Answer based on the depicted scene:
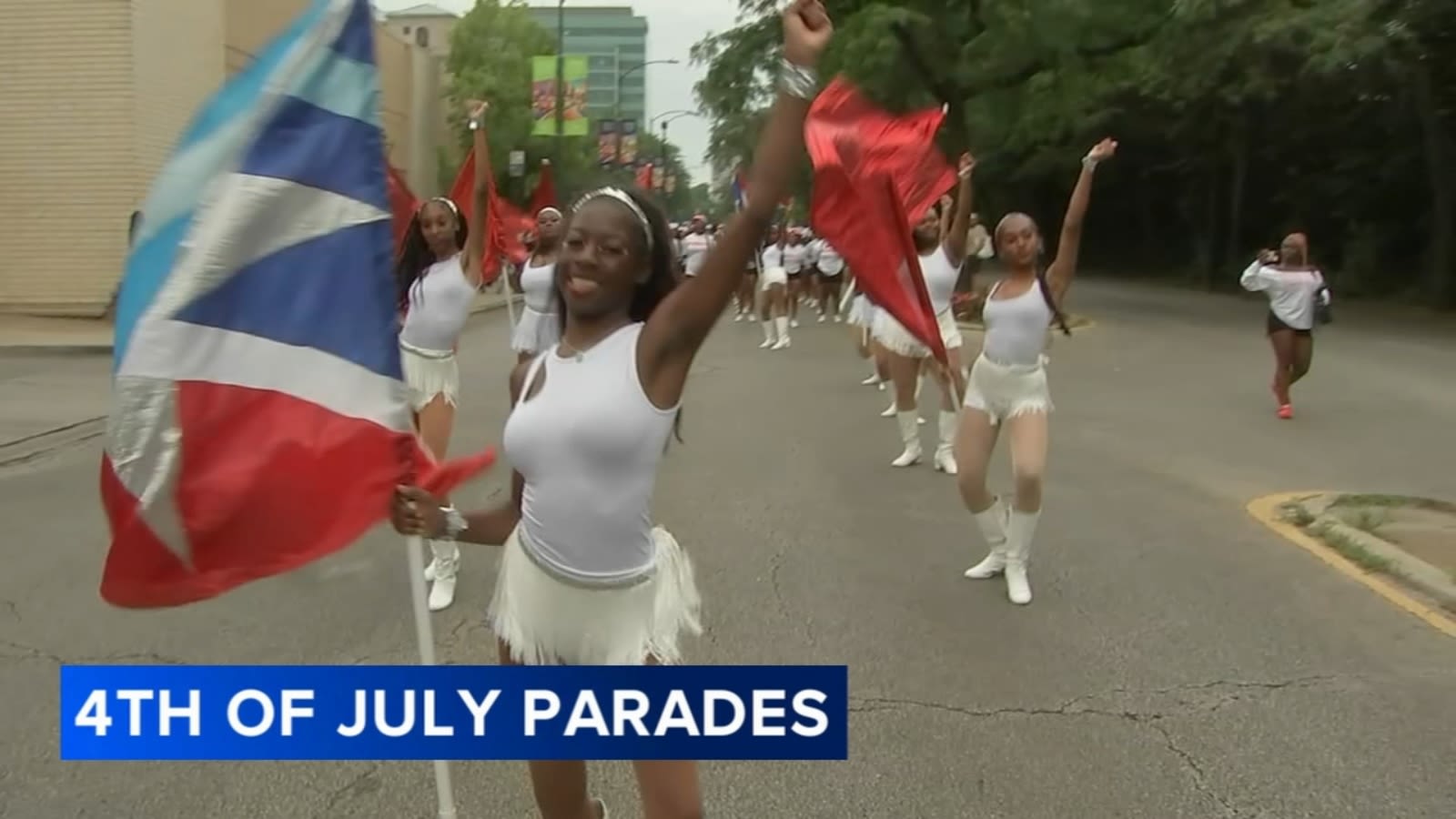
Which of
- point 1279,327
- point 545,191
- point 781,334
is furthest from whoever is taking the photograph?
point 781,334

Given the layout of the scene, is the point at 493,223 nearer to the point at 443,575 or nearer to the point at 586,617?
the point at 443,575

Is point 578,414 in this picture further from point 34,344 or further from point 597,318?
point 34,344

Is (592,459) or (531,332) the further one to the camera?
(531,332)

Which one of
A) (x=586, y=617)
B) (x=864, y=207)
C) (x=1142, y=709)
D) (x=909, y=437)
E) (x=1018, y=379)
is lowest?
(x=909, y=437)

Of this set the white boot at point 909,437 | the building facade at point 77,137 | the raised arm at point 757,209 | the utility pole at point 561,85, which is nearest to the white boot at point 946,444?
the white boot at point 909,437

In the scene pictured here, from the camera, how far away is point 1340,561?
766 centimetres

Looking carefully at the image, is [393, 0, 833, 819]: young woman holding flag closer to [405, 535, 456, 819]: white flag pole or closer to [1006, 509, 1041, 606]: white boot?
[405, 535, 456, 819]: white flag pole

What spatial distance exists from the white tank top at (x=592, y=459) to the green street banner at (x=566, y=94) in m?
37.7

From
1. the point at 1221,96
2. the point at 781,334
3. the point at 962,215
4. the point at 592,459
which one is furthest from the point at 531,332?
the point at 1221,96

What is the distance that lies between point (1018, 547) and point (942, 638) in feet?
3.22

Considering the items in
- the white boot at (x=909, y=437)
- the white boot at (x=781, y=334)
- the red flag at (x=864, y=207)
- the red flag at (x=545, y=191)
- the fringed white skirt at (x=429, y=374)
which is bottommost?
the white boot at (x=781, y=334)

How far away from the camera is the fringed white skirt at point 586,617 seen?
3.16m

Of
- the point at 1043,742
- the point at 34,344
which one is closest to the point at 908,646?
the point at 1043,742

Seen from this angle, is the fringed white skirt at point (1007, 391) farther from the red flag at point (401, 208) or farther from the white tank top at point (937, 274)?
the red flag at point (401, 208)
